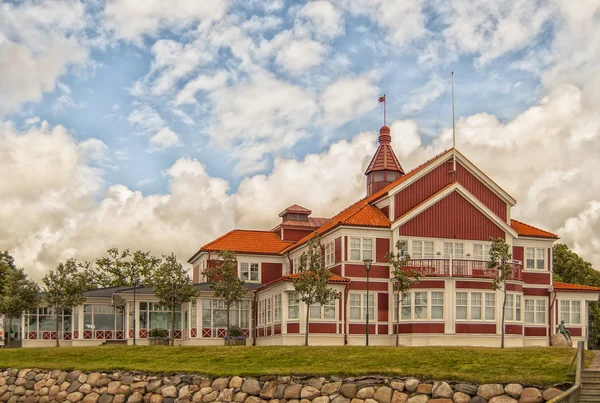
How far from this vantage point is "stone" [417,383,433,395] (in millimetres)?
29812

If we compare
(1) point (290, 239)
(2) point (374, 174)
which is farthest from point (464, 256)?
(1) point (290, 239)

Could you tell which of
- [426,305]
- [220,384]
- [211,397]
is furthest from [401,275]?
[211,397]

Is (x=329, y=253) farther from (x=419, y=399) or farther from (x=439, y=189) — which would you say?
(x=419, y=399)

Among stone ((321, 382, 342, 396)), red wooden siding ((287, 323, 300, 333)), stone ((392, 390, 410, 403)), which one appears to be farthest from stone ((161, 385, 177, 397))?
red wooden siding ((287, 323, 300, 333))

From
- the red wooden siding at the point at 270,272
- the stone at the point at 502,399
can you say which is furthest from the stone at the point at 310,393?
the red wooden siding at the point at 270,272

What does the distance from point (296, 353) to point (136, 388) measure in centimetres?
725

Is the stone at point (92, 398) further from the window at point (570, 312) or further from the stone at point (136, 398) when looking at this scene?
the window at point (570, 312)

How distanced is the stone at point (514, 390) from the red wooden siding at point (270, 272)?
30.6m

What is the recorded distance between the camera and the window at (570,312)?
50.3m

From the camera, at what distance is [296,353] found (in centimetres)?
3619

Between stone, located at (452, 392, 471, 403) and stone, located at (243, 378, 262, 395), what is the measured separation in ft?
26.7

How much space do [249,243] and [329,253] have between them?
11.6m

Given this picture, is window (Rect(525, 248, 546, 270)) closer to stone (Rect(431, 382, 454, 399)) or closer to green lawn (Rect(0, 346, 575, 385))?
green lawn (Rect(0, 346, 575, 385))

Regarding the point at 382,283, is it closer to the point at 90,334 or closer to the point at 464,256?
the point at 464,256
